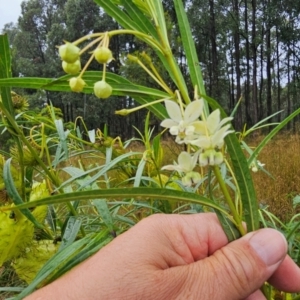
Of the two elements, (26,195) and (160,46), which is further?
(26,195)

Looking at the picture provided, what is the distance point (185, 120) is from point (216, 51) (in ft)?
47.4

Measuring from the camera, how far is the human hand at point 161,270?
0.43m

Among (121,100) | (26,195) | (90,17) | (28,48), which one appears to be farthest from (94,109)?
(26,195)

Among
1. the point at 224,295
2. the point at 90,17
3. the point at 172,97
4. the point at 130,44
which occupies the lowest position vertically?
the point at 224,295

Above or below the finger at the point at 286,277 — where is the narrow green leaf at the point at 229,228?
above

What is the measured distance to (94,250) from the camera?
1.56 ft

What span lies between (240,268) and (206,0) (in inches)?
537

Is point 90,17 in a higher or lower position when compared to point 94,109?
higher

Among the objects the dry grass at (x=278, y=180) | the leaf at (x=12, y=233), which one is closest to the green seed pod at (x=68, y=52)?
the leaf at (x=12, y=233)

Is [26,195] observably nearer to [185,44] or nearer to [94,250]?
[94,250]

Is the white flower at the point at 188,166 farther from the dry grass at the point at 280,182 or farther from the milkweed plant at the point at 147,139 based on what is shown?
the dry grass at the point at 280,182

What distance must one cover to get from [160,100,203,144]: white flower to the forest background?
371 inches

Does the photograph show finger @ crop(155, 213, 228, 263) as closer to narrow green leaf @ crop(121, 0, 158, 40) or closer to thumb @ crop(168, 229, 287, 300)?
thumb @ crop(168, 229, 287, 300)

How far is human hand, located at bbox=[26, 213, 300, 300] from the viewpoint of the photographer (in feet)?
1.41
